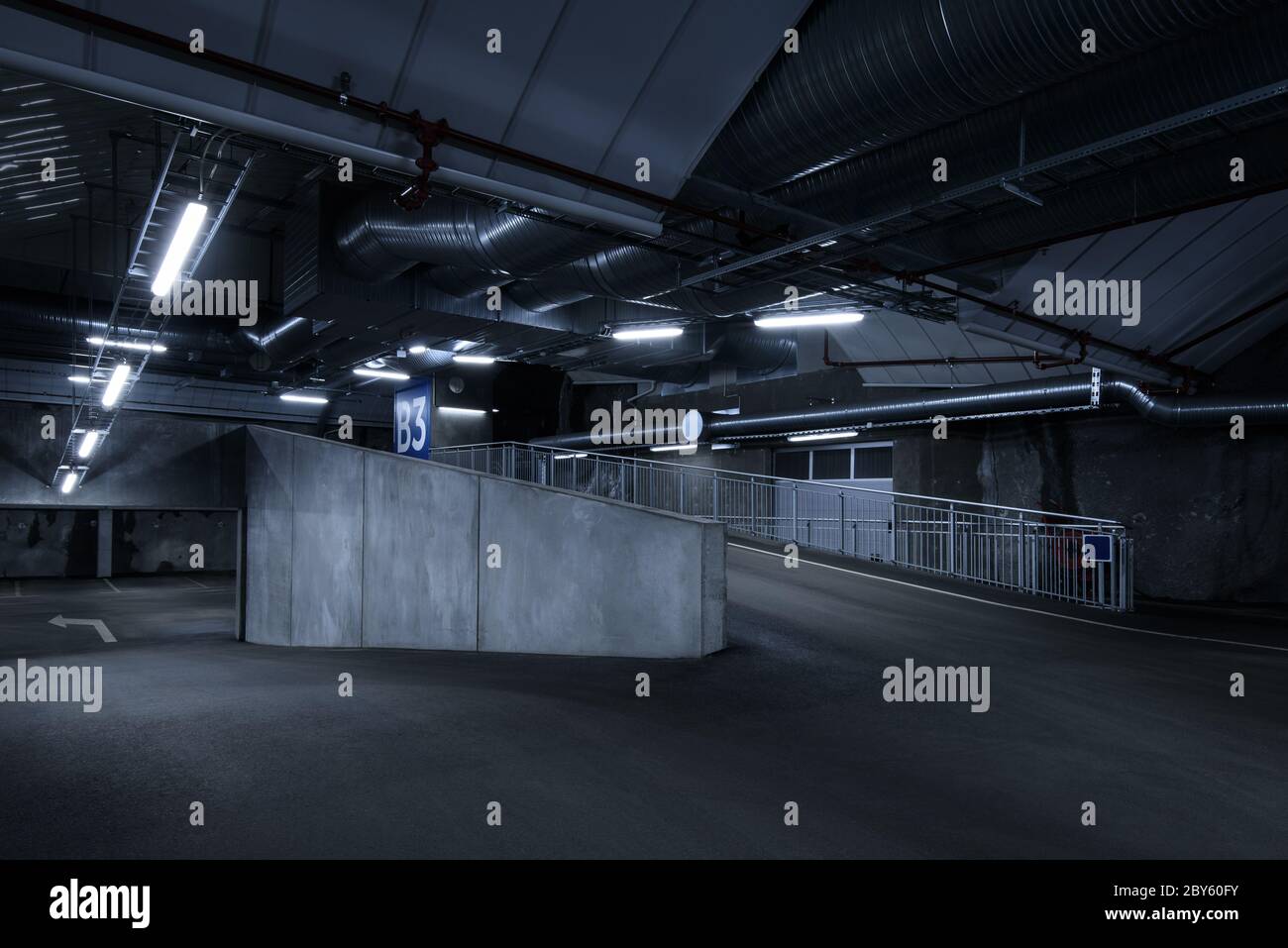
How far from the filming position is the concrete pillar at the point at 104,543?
90.0 ft

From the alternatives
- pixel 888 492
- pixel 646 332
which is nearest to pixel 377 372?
pixel 646 332

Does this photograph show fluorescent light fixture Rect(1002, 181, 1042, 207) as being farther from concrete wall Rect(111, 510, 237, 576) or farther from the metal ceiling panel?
concrete wall Rect(111, 510, 237, 576)

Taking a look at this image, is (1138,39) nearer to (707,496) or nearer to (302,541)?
(302,541)

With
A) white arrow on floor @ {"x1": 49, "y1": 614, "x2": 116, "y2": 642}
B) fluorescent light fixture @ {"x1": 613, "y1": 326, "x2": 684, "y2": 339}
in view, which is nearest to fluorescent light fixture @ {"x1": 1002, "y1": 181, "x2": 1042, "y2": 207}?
fluorescent light fixture @ {"x1": 613, "y1": 326, "x2": 684, "y2": 339}

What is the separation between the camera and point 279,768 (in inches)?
173

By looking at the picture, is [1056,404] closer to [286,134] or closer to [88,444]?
[286,134]

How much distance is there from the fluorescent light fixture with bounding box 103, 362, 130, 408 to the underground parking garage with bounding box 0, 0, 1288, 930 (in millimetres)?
111

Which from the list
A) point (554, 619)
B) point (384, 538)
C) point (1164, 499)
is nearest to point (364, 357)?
point (384, 538)

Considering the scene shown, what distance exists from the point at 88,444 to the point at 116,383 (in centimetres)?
146

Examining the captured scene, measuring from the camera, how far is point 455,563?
32.3ft

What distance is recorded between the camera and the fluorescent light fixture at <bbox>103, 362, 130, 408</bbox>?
1145 cm

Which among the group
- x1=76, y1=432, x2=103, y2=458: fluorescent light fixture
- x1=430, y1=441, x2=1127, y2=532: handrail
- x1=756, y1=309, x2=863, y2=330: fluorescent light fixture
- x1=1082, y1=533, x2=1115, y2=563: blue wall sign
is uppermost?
x1=756, y1=309, x2=863, y2=330: fluorescent light fixture

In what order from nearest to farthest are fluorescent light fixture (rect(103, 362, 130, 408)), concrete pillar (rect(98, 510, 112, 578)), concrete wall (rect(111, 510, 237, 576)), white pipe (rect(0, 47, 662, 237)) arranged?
white pipe (rect(0, 47, 662, 237)) → fluorescent light fixture (rect(103, 362, 130, 408)) → concrete pillar (rect(98, 510, 112, 578)) → concrete wall (rect(111, 510, 237, 576))

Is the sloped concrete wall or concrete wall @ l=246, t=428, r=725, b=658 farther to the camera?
concrete wall @ l=246, t=428, r=725, b=658
